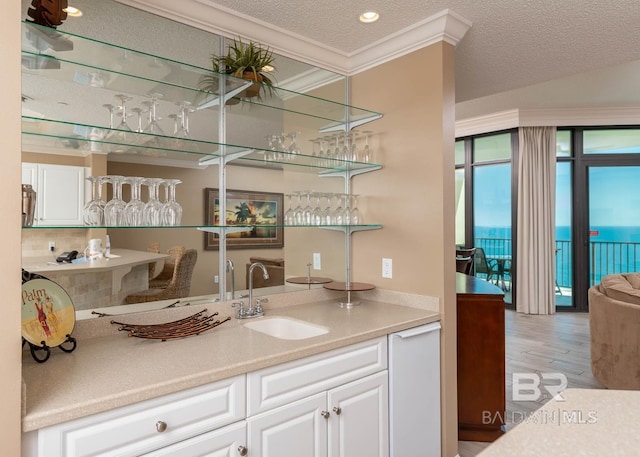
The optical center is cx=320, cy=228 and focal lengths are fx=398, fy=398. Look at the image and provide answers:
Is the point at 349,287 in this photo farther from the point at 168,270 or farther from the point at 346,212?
the point at 168,270

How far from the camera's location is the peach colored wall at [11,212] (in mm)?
1062

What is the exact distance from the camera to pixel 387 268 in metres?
2.56

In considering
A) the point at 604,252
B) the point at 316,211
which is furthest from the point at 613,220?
the point at 316,211

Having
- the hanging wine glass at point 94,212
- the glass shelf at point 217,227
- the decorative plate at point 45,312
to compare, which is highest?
the hanging wine glass at point 94,212

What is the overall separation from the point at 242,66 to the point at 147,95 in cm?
51

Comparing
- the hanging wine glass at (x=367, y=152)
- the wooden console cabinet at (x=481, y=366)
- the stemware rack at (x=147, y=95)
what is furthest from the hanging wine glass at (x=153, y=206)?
the wooden console cabinet at (x=481, y=366)

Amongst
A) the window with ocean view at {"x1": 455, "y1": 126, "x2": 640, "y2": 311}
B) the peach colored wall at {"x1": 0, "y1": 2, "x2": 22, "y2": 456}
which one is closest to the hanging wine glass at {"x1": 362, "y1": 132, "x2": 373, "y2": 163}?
the peach colored wall at {"x1": 0, "y1": 2, "x2": 22, "y2": 456}

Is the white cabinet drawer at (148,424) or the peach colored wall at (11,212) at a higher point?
the peach colored wall at (11,212)

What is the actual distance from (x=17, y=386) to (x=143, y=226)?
81cm

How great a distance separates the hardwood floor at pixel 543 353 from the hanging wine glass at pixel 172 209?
2249 mm

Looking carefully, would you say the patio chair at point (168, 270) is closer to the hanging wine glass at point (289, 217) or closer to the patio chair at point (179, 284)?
the patio chair at point (179, 284)

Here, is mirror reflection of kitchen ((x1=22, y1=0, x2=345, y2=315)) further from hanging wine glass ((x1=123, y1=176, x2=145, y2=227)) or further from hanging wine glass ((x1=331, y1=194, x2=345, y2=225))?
hanging wine glass ((x1=331, y1=194, x2=345, y2=225))

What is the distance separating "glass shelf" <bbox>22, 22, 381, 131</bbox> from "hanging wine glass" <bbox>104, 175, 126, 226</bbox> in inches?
15.2

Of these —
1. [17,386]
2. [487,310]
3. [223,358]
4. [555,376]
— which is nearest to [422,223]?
[487,310]
